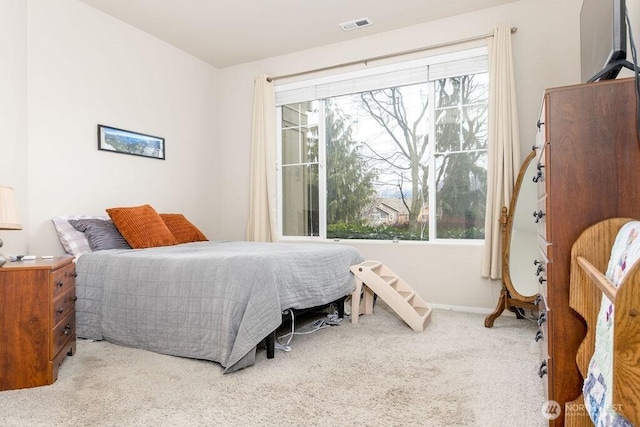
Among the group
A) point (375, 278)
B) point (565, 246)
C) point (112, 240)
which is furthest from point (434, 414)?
point (112, 240)

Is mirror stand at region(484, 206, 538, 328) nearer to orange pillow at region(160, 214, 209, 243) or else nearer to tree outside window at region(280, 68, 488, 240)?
tree outside window at region(280, 68, 488, 240)

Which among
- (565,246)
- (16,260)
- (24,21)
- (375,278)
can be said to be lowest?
(375,278)

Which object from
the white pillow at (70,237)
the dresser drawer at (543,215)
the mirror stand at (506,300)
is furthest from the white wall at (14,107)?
the mirror stand at (506,300)

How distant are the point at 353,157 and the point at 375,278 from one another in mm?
1636

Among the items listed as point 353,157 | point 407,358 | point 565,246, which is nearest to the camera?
point 565,246

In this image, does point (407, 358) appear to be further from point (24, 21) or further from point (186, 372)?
point (24, 21)

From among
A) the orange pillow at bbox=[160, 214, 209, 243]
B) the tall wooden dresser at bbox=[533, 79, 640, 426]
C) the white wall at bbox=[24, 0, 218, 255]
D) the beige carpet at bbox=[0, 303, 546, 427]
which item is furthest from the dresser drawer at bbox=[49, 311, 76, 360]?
the tall wooden dresser at bbox=[533, 79, 640, 426]

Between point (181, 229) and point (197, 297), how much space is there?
1653mm

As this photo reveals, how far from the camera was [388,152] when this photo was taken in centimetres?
407

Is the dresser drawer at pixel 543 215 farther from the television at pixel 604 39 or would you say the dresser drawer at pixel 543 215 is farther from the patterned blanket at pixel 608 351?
the television at pixel 604 39

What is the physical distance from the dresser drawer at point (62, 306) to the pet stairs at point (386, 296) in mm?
1904

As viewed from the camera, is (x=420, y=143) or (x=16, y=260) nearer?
(x=16, y=260)

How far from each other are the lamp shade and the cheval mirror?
3123 mm

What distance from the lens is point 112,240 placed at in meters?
3.05
